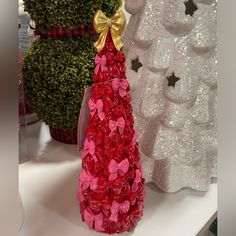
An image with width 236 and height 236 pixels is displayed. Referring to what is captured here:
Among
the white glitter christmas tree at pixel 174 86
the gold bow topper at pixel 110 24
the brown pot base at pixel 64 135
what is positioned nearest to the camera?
the gold bow topper at pixel 110 24

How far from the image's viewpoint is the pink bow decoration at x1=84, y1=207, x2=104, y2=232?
505 millimetres

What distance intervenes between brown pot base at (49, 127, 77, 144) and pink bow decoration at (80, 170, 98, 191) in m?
0.24

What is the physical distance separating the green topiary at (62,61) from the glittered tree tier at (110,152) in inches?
6.7

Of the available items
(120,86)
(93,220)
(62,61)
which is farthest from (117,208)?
(62,61)

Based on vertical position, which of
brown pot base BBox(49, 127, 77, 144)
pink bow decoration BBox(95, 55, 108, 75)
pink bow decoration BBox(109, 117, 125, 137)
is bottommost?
brown pot base BBox(49, 127, 77, 144)

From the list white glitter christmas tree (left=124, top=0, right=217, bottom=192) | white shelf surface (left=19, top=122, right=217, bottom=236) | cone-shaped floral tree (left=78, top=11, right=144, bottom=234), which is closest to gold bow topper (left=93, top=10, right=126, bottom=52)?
cone-shaped floral tree (left=78, top=11, right=144, bottom=234)

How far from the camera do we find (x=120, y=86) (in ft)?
1.60

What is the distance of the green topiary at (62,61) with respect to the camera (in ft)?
2.10

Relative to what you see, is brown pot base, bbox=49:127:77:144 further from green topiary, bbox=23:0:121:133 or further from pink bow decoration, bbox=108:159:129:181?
pink bow decoration, bbox=108:159:129:181

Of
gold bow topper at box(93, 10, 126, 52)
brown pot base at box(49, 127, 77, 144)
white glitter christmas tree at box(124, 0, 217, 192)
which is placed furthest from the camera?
brown pot base at box(49, 127, 77, 144)

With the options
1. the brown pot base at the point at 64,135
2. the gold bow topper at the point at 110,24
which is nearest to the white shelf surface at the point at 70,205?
the brown pot base at the point at 64,135

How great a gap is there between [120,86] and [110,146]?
7 cm

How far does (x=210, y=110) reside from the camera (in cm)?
63

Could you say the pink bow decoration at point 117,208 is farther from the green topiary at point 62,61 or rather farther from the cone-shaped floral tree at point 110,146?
the green topiary at point 62,61
